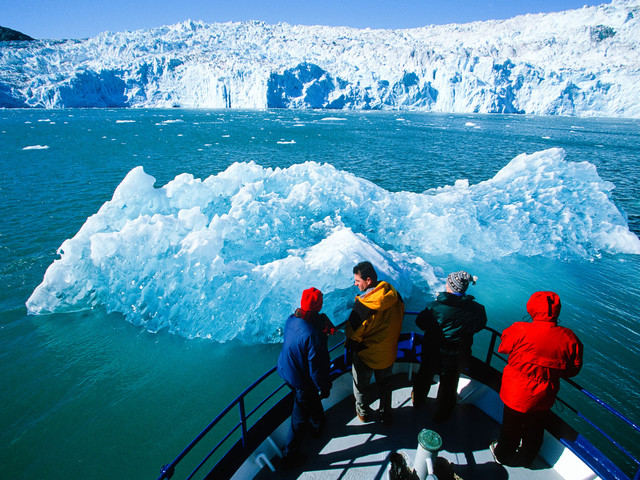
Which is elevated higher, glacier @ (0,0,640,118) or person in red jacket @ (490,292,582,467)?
glacier @ (0,0,640,118)

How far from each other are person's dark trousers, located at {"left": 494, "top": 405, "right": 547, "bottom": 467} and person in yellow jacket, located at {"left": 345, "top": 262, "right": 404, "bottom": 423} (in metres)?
1.05

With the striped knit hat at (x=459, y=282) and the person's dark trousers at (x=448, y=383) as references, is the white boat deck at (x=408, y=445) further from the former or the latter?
the striped knit hat at (x=459, y=282)

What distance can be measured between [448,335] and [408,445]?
1173 millimetres

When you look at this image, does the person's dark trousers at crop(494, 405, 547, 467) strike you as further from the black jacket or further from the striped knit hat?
the striped knit hat

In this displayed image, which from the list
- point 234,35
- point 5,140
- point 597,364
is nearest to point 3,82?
point 5,140

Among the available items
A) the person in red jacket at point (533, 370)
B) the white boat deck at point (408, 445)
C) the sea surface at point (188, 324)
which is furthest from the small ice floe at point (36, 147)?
the person in red jacket at point (533, 370)

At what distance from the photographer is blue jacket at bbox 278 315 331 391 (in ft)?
8.74

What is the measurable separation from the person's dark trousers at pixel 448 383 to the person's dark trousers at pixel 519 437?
486mm

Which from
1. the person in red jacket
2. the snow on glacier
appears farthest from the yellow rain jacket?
the snow on glacier

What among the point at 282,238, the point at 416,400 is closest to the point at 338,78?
the point at 282,238

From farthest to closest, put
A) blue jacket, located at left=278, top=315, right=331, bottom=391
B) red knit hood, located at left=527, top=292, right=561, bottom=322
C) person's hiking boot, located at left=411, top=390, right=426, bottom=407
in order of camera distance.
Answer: person's hiking boot, located at left=411, top=390, right=426, bottom=407
blue jacket, located at left=278, top=315, right=331, bottom=391
red knit hood, located at left=527, top=292, right=561, bottom=322

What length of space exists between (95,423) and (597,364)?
9.04 meters

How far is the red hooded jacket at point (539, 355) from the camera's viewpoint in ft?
8.18

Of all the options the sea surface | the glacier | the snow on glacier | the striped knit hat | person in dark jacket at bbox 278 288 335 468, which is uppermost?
the glacier
